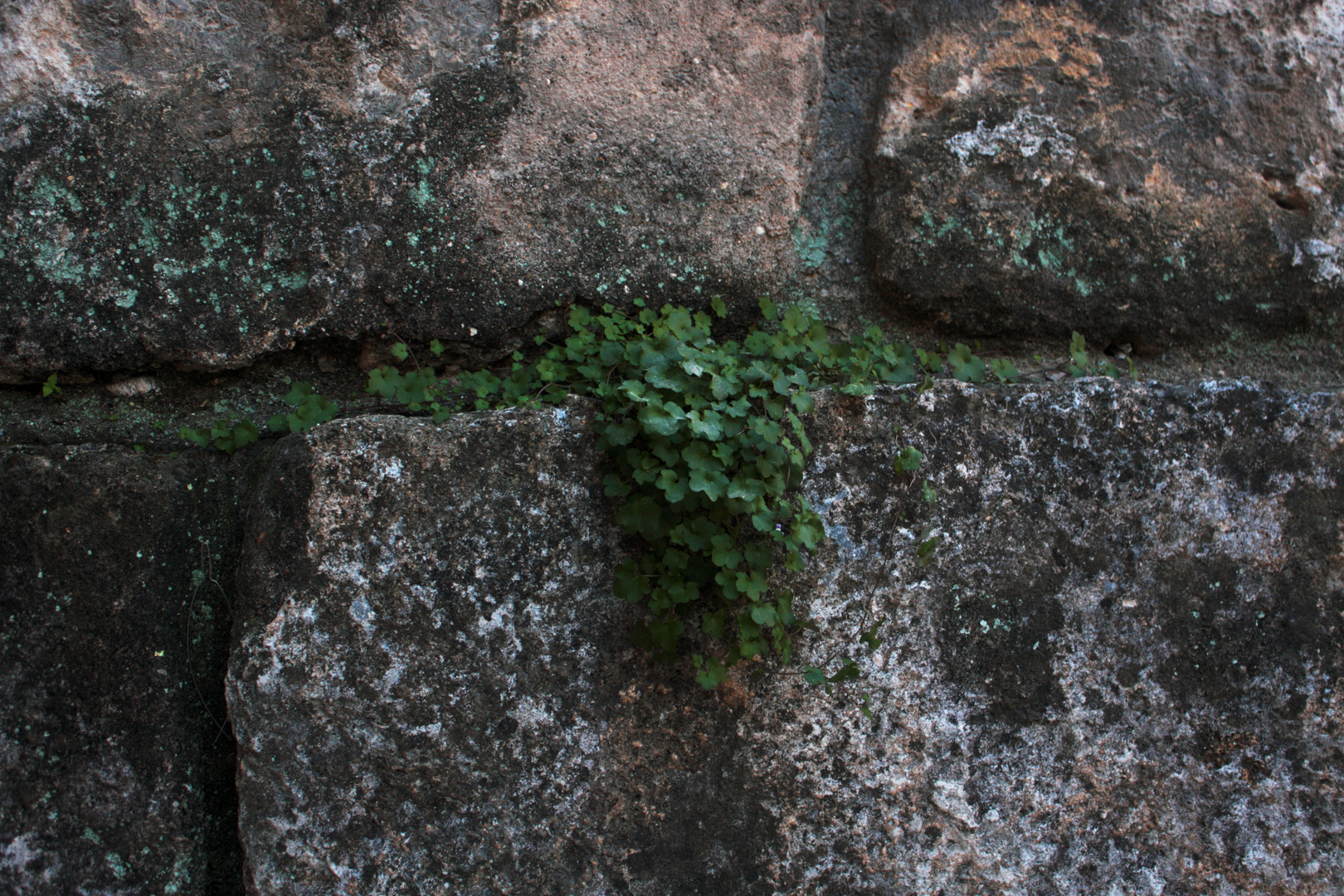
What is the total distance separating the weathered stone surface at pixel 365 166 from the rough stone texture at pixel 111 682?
0.23m

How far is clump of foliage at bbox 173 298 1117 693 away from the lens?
43.3 inches

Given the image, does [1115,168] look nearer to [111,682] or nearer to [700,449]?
[700,449]

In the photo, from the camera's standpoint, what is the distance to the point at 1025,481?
4.01 feet

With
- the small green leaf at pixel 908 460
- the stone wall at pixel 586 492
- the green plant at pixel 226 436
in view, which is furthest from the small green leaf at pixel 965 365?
the green plant at pixel 226 436

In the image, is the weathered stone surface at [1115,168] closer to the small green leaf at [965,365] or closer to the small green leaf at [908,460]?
the small green leaf at [965,365]

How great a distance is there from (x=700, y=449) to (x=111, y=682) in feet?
2.94

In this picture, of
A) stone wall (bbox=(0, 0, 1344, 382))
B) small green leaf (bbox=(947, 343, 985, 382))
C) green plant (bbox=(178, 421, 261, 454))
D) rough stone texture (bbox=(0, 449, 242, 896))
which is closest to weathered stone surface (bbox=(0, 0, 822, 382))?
stone wall (bbox=(0, 0, 1344, 382))

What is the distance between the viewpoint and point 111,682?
1.16 m

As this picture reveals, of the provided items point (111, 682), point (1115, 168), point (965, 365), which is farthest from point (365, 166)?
point (1115, 168)

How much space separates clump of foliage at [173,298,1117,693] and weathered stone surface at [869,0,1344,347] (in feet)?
0.99

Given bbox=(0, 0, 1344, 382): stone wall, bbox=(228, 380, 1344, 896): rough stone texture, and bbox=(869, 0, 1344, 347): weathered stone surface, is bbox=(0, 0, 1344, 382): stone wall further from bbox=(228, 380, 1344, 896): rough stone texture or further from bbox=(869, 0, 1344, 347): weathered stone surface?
bbox=(228, 380, 1344, 896): rough stone texture

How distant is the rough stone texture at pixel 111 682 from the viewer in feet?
3.71

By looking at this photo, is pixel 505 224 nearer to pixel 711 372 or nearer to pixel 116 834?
pixel 711 372

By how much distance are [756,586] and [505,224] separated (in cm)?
69
